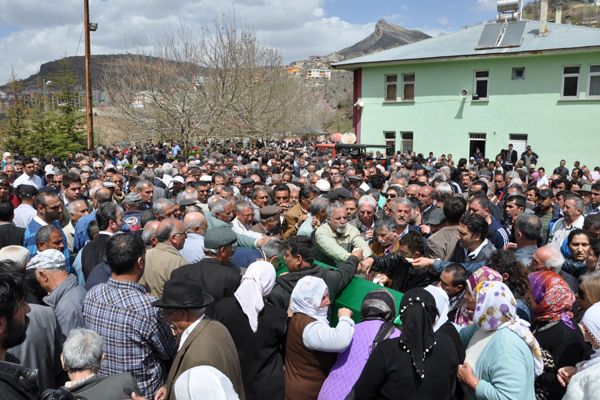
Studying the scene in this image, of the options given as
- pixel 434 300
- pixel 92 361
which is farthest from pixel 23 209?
pixel 434 300

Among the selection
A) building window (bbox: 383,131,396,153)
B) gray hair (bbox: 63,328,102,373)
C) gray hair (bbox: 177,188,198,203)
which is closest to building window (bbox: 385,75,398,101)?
building window (bbox: 383,131,396,153)

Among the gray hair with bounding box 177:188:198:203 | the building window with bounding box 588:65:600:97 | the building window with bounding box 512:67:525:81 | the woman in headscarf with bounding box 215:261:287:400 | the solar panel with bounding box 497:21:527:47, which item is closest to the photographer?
the woman in headscarf with bounding box 215:261:287:400

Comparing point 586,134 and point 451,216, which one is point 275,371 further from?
point 586,134

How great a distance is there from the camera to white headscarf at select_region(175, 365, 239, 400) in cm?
222

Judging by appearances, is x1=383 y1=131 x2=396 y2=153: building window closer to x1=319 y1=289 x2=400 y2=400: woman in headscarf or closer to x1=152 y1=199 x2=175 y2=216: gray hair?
x1=152 y1=199 x2=175 y2=216: gray hair

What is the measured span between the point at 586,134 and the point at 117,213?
21826mm

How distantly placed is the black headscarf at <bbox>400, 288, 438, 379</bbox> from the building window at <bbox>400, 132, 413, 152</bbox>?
24.4 meters

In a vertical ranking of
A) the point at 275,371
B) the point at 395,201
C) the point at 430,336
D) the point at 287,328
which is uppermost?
the point at 395,201

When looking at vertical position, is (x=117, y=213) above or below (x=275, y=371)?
above

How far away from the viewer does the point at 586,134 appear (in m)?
21.3

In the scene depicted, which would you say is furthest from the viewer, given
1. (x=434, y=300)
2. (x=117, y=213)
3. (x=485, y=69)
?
(x=485, y=69)

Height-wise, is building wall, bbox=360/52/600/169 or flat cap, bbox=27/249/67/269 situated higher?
building wall, bbox=360/52/600/169

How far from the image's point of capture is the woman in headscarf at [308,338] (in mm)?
3344

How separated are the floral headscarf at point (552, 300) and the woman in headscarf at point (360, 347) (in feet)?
3.35
